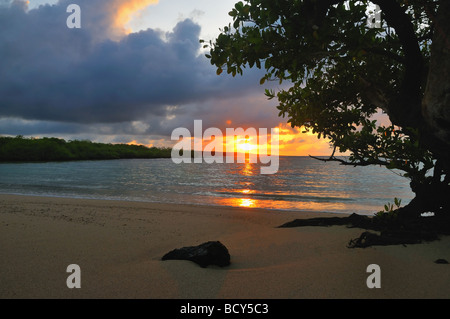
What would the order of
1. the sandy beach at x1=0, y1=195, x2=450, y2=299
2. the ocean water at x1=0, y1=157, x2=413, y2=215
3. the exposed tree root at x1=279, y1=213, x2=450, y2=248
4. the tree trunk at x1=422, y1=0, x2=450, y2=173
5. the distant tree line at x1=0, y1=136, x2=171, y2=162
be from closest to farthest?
the sandy beach at x1=0, y1=195, x2=450, y2=299 → the tree trunk at x1=422, y1=0, x2=450, y2=173 → the exposed tree root at x1=279, y1=213, x2=450, y2=248 → the ocean water at x1=0, y1=157, x2=413, y2=215 → the distant tree line at x1=0, y1=136, x2=171, y2=162

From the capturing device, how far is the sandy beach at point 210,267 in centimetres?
389

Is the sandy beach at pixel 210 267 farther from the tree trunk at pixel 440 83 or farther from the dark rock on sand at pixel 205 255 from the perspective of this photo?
the tree trunk at pixel 440 83

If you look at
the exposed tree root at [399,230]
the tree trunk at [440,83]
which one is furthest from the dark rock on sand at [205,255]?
the tree trunk at [440,83]

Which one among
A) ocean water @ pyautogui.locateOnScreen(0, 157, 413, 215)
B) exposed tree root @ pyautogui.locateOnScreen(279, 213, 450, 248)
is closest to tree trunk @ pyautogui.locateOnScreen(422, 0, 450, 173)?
exposed tree root @ pyautogui.locateOnScreen(279, 213, 450, 248)

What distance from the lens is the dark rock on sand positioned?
4977mm

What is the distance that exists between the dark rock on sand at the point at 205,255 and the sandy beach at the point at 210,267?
13cm

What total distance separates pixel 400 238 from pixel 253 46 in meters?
4.97

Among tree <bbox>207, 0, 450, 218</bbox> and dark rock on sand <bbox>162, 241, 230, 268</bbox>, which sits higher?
tree <bbox>207, 0, 450, 218</bbox>

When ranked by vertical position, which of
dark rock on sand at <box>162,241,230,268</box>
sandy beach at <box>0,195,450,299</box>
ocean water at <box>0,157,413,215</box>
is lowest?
ocean water at <box>0,157,413,215</box>

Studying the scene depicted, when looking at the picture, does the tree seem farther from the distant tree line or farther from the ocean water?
the distant tree line

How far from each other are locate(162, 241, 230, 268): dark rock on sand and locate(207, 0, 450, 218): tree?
3238 mm

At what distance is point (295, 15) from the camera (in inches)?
194

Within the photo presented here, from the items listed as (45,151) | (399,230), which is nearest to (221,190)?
(399,230)

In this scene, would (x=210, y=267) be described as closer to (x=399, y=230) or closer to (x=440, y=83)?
(x=399, y=230)
